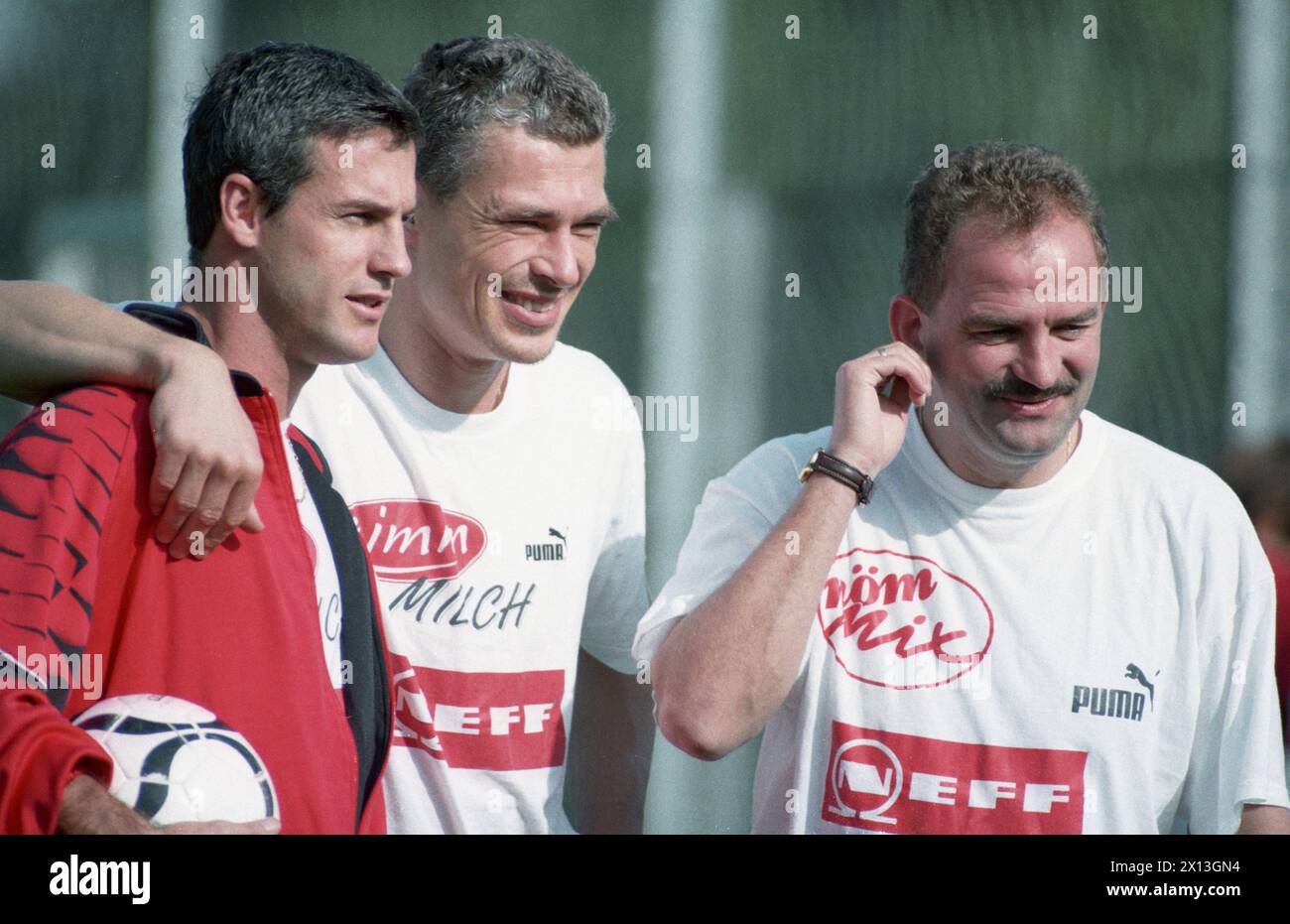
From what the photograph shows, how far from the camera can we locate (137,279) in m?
4.04

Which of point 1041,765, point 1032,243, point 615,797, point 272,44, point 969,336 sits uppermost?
point 272,44

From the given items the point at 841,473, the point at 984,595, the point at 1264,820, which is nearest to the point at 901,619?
the point at 984,595

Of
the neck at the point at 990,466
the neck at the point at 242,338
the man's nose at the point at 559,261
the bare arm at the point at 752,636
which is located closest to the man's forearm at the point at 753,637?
the bare arm at the point at 752,636

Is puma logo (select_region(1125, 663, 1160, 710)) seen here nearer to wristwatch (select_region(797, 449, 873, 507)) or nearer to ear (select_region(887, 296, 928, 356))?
wristwatch (select_region(797, 449, 873, 507))

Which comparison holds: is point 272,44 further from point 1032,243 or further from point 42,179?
point 42,179

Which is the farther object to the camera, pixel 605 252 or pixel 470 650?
pixel 605 252

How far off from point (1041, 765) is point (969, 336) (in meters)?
0.68

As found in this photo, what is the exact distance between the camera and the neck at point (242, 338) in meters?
1.85

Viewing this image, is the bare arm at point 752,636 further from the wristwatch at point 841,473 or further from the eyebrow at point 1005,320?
the eyebrow at point 1005,320

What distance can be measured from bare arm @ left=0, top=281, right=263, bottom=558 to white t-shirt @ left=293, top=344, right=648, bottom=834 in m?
0.65

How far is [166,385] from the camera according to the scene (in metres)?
1.59

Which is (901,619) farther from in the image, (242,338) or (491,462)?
(242,338)

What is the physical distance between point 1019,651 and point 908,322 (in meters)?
0.58
